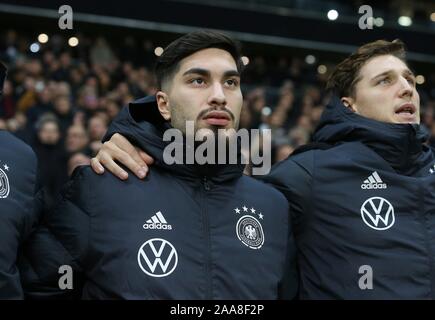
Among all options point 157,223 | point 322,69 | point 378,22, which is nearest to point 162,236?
point 157,223

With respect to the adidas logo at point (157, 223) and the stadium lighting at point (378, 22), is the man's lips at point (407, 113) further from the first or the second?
the stadium lighting at point (378, 22)

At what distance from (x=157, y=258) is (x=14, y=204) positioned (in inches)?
24.7

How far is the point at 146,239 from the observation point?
3227mm

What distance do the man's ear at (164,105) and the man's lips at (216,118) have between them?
0.23m

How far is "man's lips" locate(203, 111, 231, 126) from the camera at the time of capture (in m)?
3.51

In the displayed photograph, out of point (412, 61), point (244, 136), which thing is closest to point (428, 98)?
point (412, 61)

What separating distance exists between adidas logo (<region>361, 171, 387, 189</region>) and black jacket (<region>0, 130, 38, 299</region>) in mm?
1563

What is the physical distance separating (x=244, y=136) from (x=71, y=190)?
0.93 meters

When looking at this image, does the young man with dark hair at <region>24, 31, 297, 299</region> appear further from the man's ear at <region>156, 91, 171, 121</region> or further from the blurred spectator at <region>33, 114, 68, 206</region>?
the blurred spectator at <region>33, 114, 68, 206</region>

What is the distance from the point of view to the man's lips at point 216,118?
3510 millimetres

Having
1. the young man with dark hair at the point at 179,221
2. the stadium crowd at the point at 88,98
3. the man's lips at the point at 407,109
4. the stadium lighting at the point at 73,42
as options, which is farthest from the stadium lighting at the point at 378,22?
the young man with dark hair at the point at 179,221

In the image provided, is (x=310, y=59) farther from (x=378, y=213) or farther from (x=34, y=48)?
(x=378, y=213)
